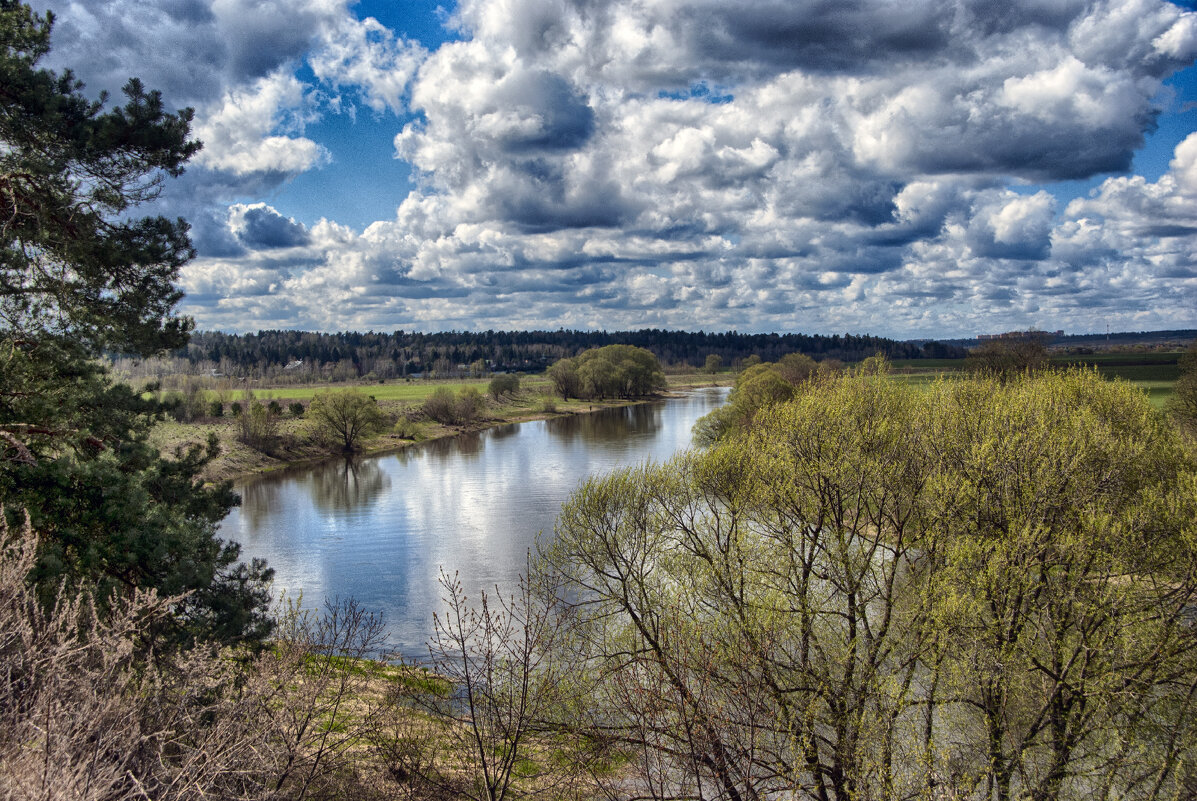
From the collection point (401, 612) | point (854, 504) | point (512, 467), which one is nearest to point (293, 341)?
point (512, 467)

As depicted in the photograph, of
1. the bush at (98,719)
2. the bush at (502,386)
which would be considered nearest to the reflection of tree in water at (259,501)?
the bush at (98,719)

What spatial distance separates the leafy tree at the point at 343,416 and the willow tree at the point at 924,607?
4351 centimetres

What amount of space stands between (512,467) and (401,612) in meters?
25.1

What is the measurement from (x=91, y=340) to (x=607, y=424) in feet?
199

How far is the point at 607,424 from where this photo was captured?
7231 cm

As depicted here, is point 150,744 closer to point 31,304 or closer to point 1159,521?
point 31,304

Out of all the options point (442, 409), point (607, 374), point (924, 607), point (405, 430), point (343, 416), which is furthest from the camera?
point (607, 374)

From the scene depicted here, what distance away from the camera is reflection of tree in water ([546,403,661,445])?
62.2m

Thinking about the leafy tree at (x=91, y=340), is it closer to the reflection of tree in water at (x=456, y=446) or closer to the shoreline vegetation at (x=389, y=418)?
the shoreline vegetation at (x=389, y=418)

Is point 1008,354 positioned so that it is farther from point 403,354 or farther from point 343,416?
point 403,354

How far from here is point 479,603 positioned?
2073 centimetres

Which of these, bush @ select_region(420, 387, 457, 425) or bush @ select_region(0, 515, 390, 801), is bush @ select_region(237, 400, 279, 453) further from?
bush @ select_region(0, 515, 390, 801)

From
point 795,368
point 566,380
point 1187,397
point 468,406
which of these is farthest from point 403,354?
point 1187,397

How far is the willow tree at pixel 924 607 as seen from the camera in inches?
402
